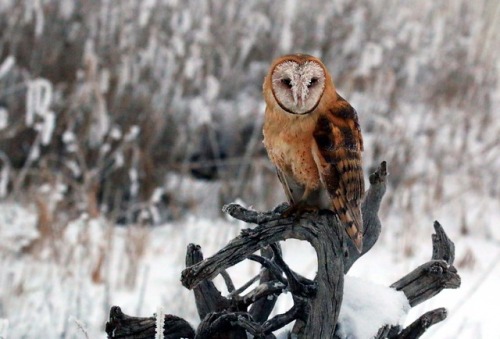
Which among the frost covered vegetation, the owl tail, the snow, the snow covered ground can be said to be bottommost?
the snow

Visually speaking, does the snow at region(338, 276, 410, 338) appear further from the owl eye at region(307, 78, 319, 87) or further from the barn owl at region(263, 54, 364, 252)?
the owl eye at region(307, 78, 319, 87)

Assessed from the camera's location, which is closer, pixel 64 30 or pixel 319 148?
pixel 319 148

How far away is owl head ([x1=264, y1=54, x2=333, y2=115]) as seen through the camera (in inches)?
45.5

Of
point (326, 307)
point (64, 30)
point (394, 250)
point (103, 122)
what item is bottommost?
point (326, 307)

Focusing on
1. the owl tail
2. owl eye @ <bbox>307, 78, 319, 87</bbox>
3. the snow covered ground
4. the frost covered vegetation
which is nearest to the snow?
the owl tail

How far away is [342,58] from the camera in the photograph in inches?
191

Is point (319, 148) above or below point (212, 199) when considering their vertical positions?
below

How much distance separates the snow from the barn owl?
0.14m

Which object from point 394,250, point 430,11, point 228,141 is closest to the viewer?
point 394,250

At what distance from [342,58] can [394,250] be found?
5.54 ft

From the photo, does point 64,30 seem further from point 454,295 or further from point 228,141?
point 454,295

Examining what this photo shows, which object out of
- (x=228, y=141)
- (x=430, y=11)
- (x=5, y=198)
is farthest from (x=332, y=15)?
(x=5, y=198)

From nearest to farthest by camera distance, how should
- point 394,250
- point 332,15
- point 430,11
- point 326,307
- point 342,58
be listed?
1. point 326,307
2. point 394,250
3. point 342,58
4. point 332,15
5. point 430,11

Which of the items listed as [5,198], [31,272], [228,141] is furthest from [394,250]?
[5,198]
